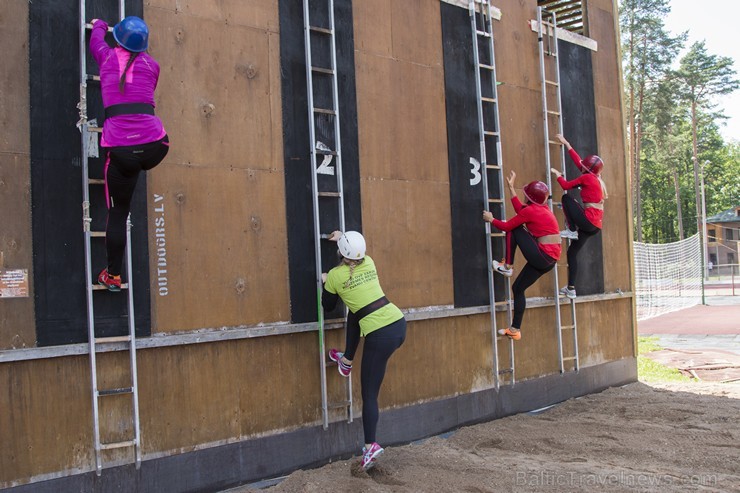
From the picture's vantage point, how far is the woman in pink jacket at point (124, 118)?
5.07 m

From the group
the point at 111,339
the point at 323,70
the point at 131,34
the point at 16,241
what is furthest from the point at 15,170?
the point at 323,70

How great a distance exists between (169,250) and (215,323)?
787 mm

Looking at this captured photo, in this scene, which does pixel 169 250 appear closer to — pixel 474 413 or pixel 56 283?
pixel 56 283

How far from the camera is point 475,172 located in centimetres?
873

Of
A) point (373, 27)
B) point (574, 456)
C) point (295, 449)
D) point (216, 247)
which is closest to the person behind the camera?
point (216, 247)

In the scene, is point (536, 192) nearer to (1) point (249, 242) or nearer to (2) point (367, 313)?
(2) point (367, 313)

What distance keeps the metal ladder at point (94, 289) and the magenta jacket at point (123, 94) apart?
0.27m

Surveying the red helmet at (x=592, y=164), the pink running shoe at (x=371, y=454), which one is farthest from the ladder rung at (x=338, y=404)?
the red helmet at (x=592, y=164)

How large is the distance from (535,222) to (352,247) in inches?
118

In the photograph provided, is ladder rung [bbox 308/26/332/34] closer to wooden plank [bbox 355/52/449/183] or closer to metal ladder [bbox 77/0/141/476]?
wooden plank [bbox 355/52/449/183]

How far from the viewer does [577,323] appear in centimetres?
1026

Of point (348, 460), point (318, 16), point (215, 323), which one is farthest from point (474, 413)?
point (318, 16)

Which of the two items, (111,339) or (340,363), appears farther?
(340,363)

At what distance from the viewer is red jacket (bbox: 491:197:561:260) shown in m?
8.30
